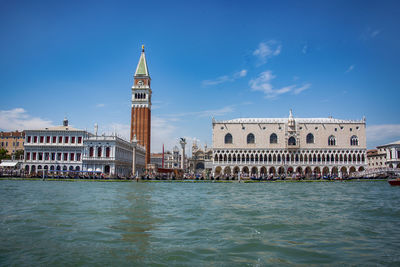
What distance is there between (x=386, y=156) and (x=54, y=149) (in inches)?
2457

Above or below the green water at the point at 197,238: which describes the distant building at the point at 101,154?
above

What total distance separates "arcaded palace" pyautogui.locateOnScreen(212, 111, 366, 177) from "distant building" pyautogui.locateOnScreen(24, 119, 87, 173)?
82.8 ft

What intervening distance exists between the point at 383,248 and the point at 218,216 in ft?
18.2

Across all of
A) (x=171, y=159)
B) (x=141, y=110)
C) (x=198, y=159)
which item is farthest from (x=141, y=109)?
(x=171, y=159)

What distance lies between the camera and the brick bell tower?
74.2m

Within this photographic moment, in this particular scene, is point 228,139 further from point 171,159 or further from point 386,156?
point 171,159

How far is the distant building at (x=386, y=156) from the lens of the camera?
64750mm

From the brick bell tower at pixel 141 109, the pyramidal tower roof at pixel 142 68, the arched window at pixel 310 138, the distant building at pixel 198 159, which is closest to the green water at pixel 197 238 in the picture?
the arched window at pixel 310 138

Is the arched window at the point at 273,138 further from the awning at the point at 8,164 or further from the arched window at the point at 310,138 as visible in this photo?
the awning at the point at 8,164

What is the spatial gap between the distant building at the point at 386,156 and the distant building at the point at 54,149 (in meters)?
56.3

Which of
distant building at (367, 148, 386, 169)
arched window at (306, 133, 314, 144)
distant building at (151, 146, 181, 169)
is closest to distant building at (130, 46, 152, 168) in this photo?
arched window at (306, 133, 314, 144)

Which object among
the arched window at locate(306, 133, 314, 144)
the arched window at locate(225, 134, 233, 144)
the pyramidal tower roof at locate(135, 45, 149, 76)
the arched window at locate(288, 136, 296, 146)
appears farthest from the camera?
the pyramidal tower roof at locate(135, 45, 149, 76)

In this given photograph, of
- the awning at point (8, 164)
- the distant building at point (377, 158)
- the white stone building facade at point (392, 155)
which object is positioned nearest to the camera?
the awning at point (8, 164)

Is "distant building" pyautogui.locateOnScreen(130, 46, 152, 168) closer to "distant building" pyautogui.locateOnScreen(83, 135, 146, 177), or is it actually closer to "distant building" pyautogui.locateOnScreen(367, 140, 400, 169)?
"distant building" pyautogui.locateOnScreen(83, 135, 146, 177)
